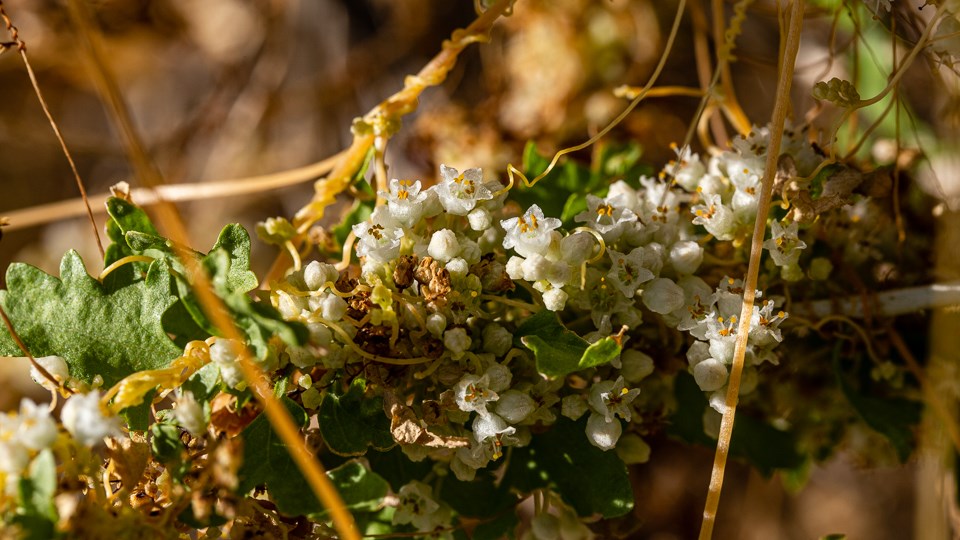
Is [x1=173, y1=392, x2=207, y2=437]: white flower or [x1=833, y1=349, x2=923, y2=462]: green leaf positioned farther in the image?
[x1=833, y1=349, x2=923, y2=462]: green leaf

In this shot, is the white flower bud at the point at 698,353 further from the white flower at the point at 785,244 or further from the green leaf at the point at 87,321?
the green leaf at the point at 87,321

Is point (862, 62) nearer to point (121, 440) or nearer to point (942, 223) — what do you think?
point (942, 223)

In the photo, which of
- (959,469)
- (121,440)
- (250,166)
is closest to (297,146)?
(250,166)

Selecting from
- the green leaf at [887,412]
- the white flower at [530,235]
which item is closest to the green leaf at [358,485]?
the white flower at [530,235]

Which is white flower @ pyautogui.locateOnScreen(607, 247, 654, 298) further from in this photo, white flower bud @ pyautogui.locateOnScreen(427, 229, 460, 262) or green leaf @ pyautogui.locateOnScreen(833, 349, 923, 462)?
green leaf @ pyautogui.locateOnScreen(833, 349, 923, 462)

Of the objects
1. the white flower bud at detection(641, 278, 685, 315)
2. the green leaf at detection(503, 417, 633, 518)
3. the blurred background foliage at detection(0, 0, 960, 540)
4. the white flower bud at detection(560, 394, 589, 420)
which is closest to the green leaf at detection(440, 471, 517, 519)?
the green leaf at detection(503, 417, 633, 518)

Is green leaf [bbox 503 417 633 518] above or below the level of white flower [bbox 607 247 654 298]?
below
